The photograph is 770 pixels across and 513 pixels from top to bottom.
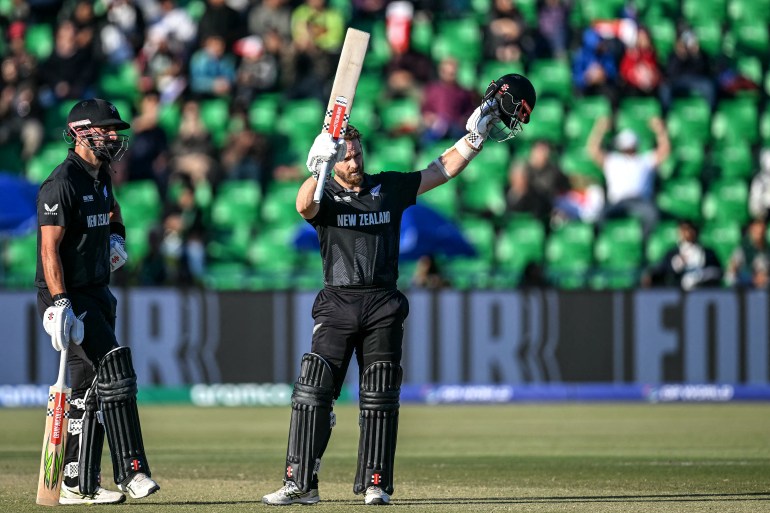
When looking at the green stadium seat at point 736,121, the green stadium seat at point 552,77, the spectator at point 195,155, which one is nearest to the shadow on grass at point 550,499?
the spectator at point 195,155

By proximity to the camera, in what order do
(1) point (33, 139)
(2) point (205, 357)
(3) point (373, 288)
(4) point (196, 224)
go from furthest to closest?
1. (1) point (33, 139)
2. (4) point (196, 224)
3. (2) point (205, 357)
4. (3) point (373, 288)

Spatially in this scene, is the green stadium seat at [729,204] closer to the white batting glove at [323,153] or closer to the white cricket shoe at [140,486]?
the white batting glove at [323,153]

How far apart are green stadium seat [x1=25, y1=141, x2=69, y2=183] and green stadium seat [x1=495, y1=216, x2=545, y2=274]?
244 inches

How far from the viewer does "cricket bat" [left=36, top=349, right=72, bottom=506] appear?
8.00 meters

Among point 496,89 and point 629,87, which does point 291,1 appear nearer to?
point 629,87

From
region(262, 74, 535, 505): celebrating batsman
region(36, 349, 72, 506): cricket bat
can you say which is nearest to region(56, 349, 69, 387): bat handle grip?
region(36, 349, 72, 506): cricket bat

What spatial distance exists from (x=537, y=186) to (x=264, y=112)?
4.26 metres

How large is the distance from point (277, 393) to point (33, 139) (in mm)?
5730

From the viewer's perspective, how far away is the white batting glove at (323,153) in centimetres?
771

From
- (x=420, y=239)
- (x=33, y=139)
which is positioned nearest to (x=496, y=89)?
(x=420, y=239)

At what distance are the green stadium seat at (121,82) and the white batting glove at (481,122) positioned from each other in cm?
1356

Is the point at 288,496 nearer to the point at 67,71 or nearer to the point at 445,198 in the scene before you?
the point at 445,198

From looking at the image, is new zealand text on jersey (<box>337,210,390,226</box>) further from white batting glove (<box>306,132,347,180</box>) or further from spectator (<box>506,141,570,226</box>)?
spectator (<box>506,141,570,226</box>)

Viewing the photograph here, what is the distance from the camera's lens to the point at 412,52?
21578mm
